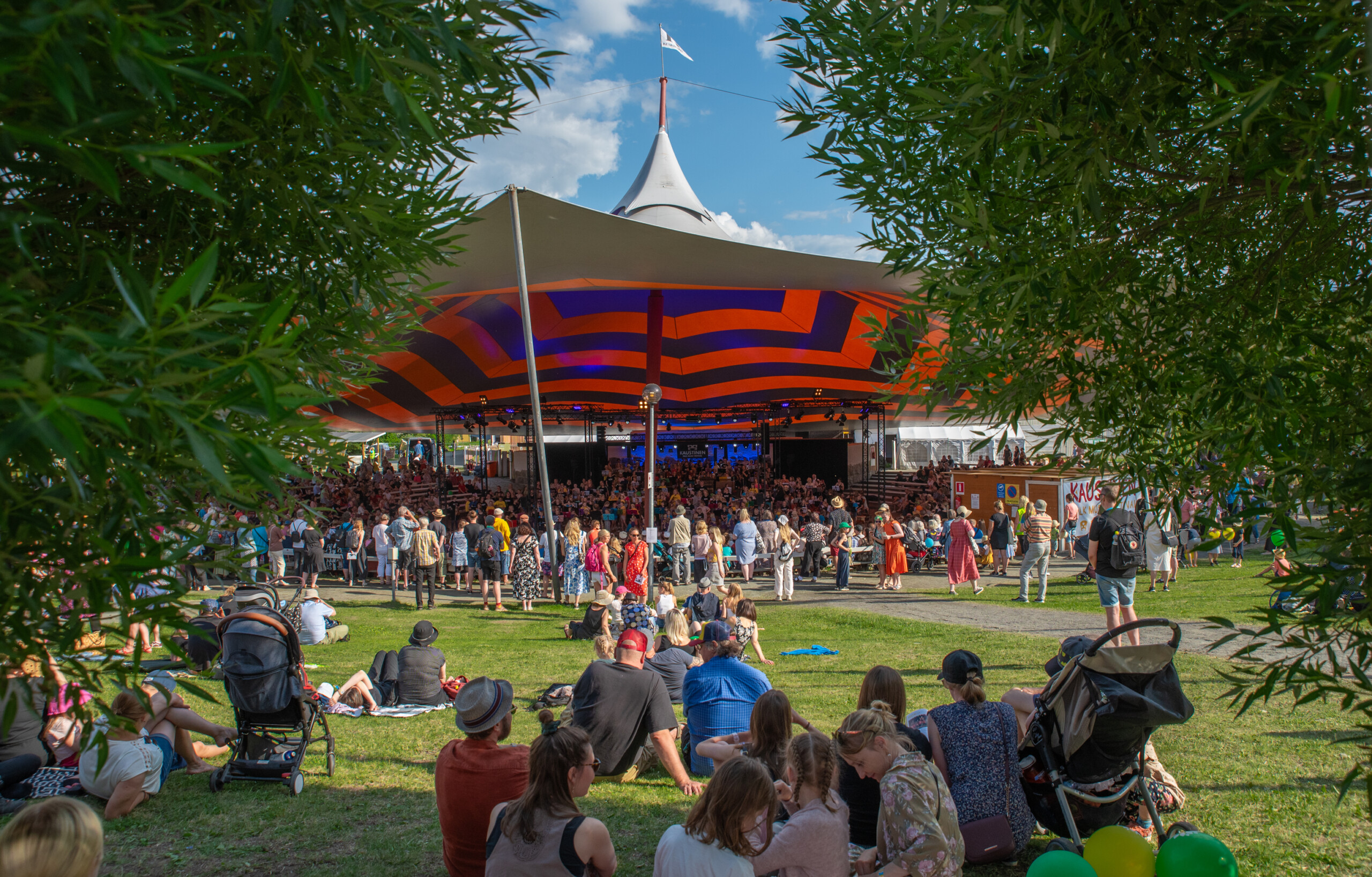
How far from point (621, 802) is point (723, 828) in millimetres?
2277

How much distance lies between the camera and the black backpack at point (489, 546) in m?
12.7

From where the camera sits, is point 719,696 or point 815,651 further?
point 815,651

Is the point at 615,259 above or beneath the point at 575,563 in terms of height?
above

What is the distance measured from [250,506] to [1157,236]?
3530 mm

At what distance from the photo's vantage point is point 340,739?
19.7 feet

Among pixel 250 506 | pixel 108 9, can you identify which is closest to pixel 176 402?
pixel 108 9

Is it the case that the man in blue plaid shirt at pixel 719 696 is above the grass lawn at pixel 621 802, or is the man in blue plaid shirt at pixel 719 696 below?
above

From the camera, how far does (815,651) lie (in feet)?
29.9

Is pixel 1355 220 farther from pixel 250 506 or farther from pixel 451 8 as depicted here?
pixel 250 506

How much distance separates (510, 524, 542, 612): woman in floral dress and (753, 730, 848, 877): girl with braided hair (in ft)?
33.2

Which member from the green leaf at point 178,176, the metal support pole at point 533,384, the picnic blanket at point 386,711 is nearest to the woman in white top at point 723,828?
the green leaf at point 178,176

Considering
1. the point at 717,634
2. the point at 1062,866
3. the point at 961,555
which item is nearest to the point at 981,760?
the point at 1062,866

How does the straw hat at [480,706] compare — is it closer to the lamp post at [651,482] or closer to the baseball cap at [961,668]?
the baseball cap at [961,668]

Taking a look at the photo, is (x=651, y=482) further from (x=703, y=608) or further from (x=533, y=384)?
(x=703, y=608)
